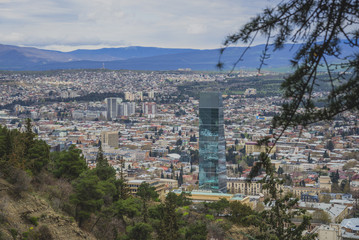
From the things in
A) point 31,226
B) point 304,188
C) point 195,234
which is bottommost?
point 304,188

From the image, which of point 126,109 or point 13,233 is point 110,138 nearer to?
point 126,109

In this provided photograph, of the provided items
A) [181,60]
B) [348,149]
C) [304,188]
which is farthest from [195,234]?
[181,60]

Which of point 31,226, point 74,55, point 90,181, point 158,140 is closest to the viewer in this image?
point 31,226

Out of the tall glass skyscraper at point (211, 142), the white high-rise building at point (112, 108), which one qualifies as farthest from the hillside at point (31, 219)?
the white high-rise building at point (112, 108)

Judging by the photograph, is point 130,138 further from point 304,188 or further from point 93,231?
point 93,231

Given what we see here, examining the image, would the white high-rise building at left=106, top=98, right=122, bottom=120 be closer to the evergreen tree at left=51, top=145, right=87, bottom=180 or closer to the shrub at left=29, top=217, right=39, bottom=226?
the evergreen tree at left=51, top=145, right=87, bottom=180
